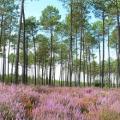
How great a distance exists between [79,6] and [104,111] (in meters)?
32.9

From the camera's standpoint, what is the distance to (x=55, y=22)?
50.2 meters

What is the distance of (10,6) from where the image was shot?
39844mm

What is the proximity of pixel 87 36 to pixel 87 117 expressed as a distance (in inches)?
1957

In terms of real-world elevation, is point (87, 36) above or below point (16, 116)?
above

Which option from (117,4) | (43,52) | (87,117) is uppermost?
(117,4)

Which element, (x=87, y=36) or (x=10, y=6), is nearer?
(x=10, y=6)

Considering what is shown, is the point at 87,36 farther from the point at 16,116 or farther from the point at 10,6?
the point at 16,116

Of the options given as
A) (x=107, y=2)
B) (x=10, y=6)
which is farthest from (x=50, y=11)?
(x=107, y=2)

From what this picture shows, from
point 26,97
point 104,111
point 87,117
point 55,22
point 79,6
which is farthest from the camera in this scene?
point 55,22

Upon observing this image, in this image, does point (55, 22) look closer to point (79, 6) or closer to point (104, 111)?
point (79, 6)

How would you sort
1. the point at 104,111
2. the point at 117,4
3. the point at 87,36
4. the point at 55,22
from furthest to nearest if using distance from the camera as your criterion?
the point at 87,36 < the point at 55,22 < the point at 117,4 < the point at 104,111

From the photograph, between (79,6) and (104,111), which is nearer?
(104,111)

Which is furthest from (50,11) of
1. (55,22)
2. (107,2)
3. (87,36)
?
(107,2)

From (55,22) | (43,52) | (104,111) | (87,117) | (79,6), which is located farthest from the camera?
(43,52)
